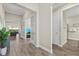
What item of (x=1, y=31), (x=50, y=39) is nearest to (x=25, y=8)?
(x=1, y=31)

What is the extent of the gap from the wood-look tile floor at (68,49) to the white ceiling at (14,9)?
943mm

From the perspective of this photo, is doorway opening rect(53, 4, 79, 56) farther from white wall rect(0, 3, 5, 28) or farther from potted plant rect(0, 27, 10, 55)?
white wall rect(0, 3, 5, 28)

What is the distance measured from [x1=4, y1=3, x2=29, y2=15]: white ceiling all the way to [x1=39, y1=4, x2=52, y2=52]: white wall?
0.36m

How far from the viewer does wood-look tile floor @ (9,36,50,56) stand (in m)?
2.25

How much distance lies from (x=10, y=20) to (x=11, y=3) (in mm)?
330

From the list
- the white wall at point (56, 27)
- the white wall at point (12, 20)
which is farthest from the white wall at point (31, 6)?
the white wall at point (56, 27)

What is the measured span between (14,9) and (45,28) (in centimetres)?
72

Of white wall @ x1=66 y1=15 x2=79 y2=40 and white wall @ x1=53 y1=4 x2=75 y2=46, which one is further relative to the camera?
white wall @ x1=53 y1=4 x2=75 y2=46

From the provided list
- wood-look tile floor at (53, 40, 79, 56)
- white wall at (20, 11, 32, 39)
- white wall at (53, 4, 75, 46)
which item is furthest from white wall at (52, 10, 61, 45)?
white wall at (20, 11, 32, 39)

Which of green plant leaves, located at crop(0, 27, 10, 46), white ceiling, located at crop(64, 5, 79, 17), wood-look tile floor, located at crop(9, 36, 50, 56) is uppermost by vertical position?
white ceiling, located at crop(64, 5, 79, 17)

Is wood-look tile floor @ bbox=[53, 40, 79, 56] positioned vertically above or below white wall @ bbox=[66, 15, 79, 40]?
below

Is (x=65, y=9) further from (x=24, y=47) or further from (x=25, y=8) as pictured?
(x=24, y=47)

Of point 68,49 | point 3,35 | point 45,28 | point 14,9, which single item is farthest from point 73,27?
point 3,35

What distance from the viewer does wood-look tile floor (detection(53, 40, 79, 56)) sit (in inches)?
88.3
